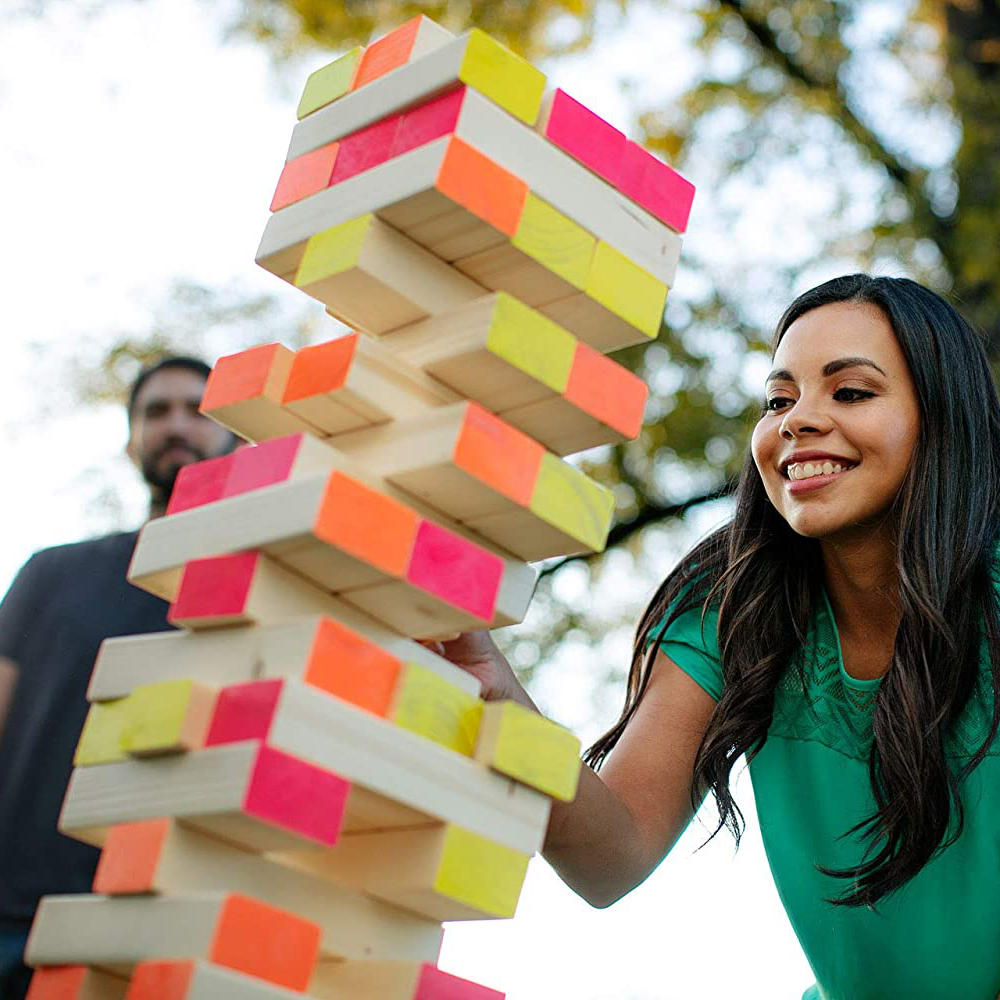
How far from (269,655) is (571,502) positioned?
38 cm

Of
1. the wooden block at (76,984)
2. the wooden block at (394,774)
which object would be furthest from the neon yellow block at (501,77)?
the wooden block at (76,984)

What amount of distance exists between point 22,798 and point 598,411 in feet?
5.79

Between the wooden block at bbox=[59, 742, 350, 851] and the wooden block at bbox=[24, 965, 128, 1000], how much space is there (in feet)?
0.51

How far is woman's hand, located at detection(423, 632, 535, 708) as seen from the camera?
184 centimetres

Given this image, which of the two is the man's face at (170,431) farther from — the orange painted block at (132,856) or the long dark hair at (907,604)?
the orange painted block at (132,856)

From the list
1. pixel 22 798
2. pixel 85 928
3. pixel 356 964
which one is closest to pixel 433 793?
pixel 356 964

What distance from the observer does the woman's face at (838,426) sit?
222cm

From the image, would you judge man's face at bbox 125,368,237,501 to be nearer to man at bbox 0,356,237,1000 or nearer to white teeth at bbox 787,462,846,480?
man at bbox 0,356,237,1000

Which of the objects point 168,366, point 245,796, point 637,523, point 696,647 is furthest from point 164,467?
point 637,523

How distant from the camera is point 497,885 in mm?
1374

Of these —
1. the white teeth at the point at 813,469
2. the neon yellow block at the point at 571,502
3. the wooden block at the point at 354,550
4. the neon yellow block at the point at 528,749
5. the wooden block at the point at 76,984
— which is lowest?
the wooden block at the point at 76,984

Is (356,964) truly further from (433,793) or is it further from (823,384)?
(823,384)

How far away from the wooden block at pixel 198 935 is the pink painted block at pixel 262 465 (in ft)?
1.39

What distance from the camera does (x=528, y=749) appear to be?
1.39 meters
